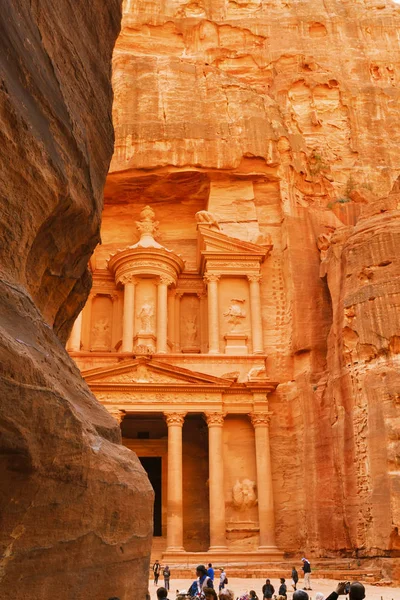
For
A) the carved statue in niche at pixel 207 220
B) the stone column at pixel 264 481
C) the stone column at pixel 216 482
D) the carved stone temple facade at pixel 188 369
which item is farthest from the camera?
the carved statue in niche at pixel 207 220

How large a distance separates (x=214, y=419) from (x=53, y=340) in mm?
22892

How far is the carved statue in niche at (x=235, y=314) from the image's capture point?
30250mm

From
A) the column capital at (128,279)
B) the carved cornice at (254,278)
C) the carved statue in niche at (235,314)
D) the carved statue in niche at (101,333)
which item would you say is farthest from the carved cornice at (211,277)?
the carved statue in niche at (101,333)

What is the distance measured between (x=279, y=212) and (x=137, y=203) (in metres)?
7.55

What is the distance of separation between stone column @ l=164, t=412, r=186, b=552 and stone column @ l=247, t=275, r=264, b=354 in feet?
16.4

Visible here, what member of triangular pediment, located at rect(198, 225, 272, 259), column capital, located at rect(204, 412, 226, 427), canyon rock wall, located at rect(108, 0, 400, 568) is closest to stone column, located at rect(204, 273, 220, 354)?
triangular pediment, located at rect(198, 225, 272, 259)

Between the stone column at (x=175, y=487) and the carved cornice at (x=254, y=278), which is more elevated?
the carved cornice at (x=254, y=278)

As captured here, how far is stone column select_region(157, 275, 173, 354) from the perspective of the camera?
29.7 m

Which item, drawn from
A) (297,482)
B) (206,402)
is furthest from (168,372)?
(297,482)

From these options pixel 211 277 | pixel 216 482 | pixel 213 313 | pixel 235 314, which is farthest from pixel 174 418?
pixel 211 277

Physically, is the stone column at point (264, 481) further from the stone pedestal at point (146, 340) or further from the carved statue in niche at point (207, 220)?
the carved statue in niche at point (207, 220)

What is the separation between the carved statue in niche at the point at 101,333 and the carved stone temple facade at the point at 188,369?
49mm

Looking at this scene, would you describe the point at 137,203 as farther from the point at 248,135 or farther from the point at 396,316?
the point at 396,316

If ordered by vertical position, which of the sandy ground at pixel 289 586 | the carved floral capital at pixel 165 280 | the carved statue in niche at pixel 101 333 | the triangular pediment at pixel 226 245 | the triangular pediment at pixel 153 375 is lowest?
the sandy ground at pixel 289 586
